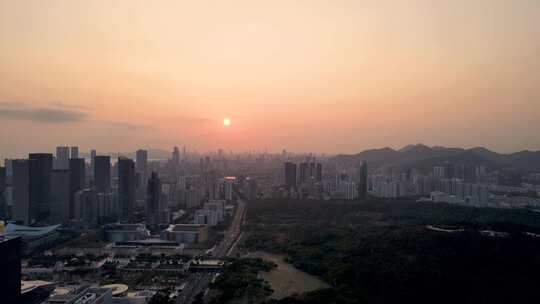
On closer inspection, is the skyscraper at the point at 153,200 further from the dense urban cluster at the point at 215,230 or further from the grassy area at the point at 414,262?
the grassy area at the point at 414,262

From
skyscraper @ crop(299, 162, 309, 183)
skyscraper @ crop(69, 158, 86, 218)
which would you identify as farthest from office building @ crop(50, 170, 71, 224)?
skyscraper @ crop(299, 162, 309, 183)

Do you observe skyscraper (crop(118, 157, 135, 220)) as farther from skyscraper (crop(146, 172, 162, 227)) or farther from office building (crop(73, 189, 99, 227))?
skyscraper (crop(146, 172, 162, 227))

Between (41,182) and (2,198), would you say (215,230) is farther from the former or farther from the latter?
(2,198)

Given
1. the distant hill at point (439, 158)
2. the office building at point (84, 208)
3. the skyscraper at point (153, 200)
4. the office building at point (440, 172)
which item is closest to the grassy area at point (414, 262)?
the skyscraper at point (153, 200)

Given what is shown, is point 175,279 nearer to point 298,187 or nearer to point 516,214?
point 516,214

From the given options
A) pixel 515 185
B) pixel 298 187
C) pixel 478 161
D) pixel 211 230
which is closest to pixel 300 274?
pixel 211 230
